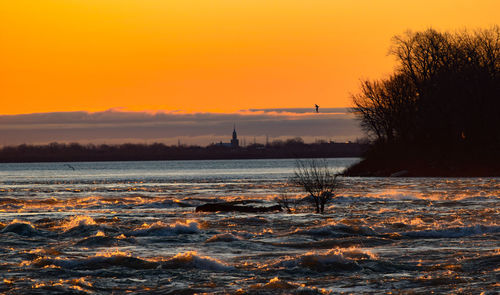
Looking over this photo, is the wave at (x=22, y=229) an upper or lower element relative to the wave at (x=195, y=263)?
upper

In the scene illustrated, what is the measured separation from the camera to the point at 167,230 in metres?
25.2

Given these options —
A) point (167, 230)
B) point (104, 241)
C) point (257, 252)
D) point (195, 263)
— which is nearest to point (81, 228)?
point (167, 230)

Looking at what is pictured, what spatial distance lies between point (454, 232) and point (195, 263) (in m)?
9.52

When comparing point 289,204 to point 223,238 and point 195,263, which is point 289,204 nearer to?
point 223,238

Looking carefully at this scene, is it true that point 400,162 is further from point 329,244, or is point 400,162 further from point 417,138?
point 329,244

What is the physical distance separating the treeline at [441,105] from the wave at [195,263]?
197 feet

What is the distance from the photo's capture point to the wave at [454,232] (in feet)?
76.6

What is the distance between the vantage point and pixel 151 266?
17.6 m

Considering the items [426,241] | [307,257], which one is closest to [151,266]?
[307,257]

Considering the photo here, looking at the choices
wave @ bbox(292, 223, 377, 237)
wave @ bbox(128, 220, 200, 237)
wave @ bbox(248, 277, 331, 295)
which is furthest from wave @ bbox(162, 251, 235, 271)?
wave @ bbox(292, 223, 377, 237)

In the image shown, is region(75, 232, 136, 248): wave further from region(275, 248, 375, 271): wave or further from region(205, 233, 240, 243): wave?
region(275, 248, 375, 271): wave

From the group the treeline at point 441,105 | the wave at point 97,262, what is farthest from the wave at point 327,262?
the treeline at point 441,105

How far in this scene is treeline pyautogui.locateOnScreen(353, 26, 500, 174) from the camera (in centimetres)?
7525

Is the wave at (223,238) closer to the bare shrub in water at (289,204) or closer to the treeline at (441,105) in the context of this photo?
the bare shrub in water at (289,204)
